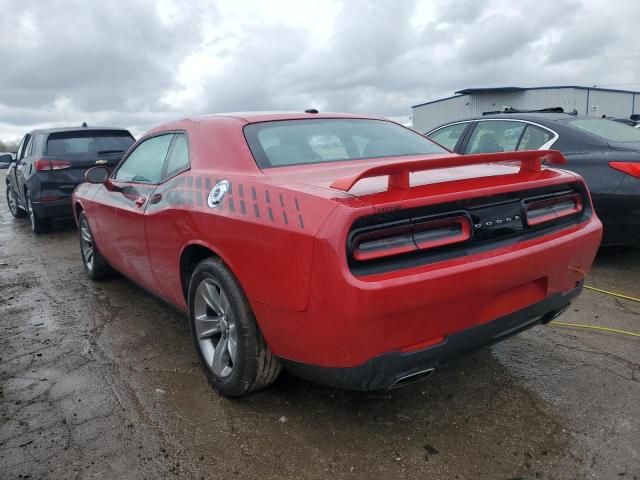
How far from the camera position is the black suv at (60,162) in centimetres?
719

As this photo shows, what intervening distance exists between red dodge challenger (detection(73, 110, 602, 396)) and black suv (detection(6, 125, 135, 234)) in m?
4.88

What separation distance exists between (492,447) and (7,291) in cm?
442

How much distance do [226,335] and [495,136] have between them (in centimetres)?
384

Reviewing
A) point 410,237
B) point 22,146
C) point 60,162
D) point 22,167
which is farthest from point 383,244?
point 22,146

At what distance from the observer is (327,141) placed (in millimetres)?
2961

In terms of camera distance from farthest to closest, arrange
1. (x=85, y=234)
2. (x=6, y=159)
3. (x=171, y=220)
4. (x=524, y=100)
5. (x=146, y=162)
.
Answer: (x=524, y=100), (x=6, y=159), (x=85, y=234), (x=146, y=162), (x=171, y=220)

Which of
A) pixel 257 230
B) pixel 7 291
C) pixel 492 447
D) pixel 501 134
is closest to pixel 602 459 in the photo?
pixel 492 447

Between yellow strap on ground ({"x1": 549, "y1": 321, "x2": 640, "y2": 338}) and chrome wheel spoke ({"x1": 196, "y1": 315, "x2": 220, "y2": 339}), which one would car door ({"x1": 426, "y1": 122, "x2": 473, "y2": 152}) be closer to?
yellow strap on ground ({"x1": 549, "y1": 321, "x2": 640, "y2": 338})

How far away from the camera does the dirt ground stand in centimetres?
212

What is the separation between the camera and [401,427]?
93.4 inches

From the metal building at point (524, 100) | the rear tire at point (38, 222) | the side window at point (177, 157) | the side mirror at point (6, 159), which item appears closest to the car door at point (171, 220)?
the side window at point (177, 157)

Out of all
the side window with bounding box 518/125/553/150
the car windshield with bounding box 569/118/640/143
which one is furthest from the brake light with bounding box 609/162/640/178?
the side window with bounding box 518/125/553/150

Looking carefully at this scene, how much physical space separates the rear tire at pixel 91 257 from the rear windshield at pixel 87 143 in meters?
2.73

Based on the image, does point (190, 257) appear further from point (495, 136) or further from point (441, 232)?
point (495, 136)
